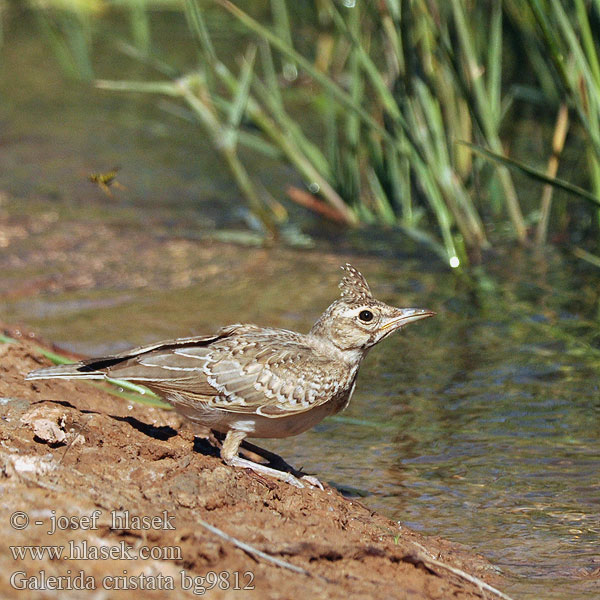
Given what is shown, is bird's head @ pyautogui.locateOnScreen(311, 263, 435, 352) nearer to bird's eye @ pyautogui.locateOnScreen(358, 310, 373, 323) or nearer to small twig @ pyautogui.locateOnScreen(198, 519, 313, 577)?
bird's eye @ pyautogui.locateOnScreen(358, 310, 373, 323)

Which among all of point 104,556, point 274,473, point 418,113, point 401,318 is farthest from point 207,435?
point 418,113

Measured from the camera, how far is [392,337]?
7.24 m

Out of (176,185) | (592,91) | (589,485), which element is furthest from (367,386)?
(176,185)

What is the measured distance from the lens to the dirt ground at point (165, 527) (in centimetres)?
318

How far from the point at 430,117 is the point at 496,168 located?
97 cm

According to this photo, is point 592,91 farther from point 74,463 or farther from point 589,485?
point 74,463

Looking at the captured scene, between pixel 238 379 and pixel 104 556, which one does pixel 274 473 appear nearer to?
pixel 238 379

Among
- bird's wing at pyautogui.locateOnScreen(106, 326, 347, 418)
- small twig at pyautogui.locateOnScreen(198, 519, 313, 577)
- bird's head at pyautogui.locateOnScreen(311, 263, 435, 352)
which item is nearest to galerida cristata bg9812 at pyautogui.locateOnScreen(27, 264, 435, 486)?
bird's wing at pyautogui.locateOnScreen(106, 326, 347, 418)

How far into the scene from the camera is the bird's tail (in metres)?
4.62

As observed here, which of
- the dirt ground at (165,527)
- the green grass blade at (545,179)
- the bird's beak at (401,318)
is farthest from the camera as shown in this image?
the green grass blade at (545,179)

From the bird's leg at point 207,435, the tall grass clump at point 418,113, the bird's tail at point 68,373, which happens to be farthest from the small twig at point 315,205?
the bird's tail at point 68,373

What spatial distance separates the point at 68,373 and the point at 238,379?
2.47 ft

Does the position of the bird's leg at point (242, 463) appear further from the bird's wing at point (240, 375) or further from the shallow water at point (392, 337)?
the shallow water at point (392, 337)

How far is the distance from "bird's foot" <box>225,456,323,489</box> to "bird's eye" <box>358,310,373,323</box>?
865mm
